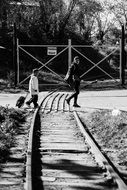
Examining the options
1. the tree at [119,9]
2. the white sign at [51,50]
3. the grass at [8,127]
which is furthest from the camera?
the tree at [119,9]

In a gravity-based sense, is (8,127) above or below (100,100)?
above

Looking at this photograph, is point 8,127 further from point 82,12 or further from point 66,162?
point 82,12

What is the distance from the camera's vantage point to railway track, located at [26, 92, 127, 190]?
652 cm

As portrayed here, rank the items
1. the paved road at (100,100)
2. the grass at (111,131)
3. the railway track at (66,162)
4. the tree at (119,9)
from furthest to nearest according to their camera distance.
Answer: the tree at (119,9), the paved road at (100,100), the grass at (111,131), the railway track at (66,162)

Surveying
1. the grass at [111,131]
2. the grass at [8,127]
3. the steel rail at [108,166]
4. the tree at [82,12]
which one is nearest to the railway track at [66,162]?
the steel rail at [108,166]

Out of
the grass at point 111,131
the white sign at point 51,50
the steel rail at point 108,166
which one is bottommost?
the grass at point 111,131

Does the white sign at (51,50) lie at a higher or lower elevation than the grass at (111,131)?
higher

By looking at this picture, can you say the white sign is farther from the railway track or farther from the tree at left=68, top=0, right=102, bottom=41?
the tree at left=68, top=0, right=102, bottom=41

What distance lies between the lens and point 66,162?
7.97m

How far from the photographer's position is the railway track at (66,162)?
257 inches

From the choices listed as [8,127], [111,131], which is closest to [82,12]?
[8,127]

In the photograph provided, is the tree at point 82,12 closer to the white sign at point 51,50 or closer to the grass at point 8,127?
the white sign at point 51,50

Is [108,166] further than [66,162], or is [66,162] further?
[66,162]

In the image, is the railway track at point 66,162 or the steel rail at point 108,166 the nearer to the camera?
the steel rail at point 108,166
